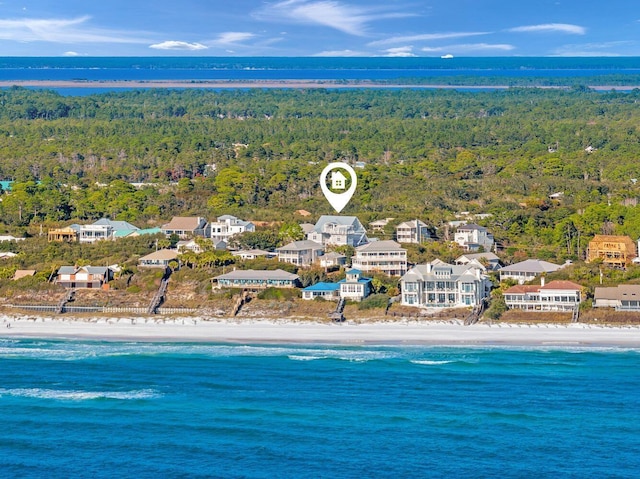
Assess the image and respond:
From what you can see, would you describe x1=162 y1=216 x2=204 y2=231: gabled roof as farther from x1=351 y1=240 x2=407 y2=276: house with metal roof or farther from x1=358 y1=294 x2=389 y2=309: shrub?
x1=358 y1=294 x2=389 y2=309: shrub

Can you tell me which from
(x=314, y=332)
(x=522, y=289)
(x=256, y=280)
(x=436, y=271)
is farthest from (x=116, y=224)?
(x=522, y=289)

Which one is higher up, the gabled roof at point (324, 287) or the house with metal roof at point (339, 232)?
the house with metal roof at point (339, 232)

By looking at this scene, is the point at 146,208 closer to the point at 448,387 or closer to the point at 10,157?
the point at 10,157

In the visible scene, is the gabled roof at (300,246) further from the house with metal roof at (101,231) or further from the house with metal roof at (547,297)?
the house with metal roof at (547,297)

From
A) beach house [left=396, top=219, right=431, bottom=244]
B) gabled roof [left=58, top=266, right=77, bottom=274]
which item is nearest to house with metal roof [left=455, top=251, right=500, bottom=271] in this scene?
beach house [left=396, top=219, right=431, bottom=244]

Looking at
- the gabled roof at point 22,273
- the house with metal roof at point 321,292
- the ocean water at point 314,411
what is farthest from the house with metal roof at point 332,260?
the gabled roof at point 22,273

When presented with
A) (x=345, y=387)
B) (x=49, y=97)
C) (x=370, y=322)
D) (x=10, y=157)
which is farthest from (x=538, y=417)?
(x=49, y=97)
